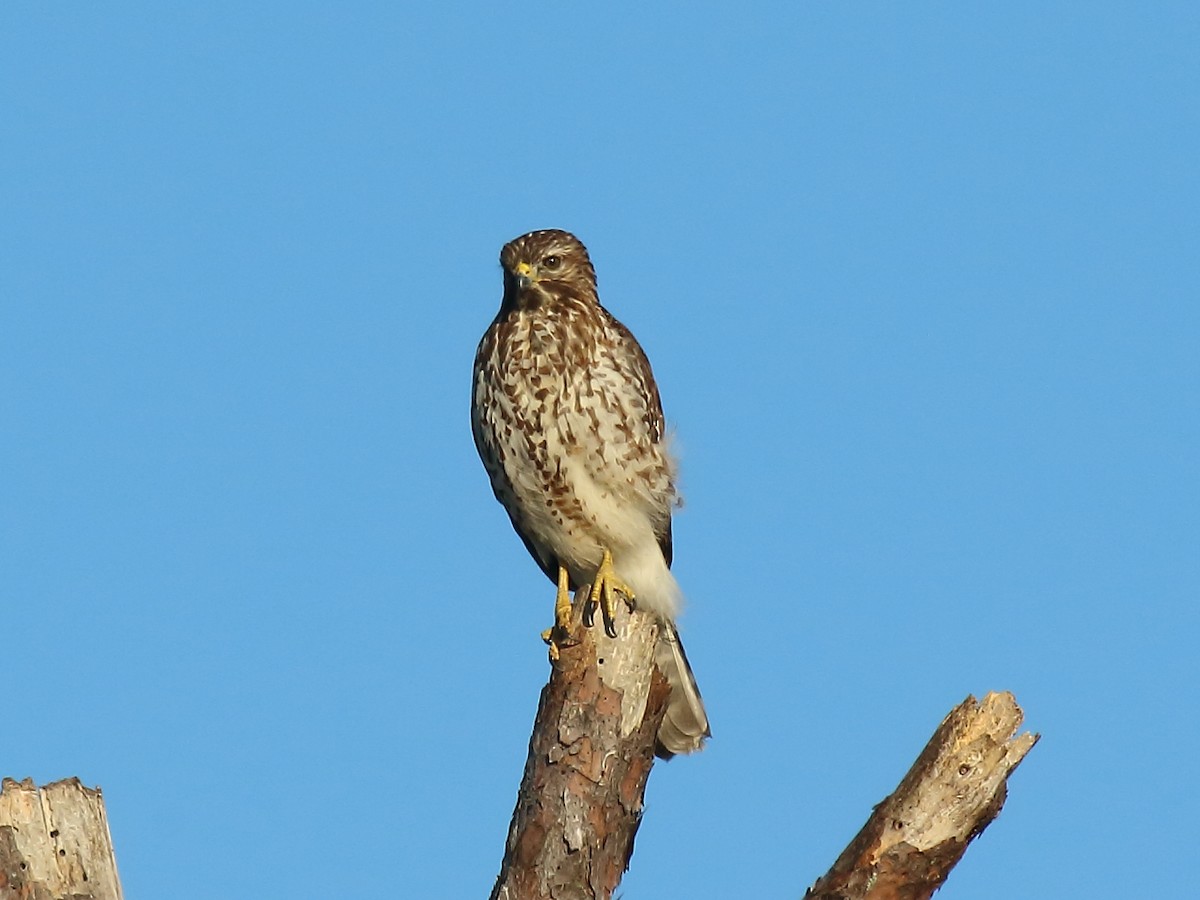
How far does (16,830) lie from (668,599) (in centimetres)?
342

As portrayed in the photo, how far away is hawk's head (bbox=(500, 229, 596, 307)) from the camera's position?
7.65 metres

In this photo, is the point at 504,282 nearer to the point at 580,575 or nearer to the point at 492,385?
the point at 492,385

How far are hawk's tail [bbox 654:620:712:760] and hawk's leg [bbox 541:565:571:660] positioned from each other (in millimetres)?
406

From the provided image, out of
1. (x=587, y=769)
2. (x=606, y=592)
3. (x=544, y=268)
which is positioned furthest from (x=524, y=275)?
(x=587, y=769)

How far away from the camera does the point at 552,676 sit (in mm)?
6121

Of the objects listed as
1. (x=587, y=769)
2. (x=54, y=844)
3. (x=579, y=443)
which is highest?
(x=579, y=443)

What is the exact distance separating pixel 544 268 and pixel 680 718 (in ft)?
6.97

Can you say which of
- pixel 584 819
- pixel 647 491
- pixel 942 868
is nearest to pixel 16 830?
pixel 584 819

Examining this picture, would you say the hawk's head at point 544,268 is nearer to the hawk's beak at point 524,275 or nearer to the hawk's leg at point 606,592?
the hawk's beak at point 524,275

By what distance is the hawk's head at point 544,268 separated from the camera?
765cm

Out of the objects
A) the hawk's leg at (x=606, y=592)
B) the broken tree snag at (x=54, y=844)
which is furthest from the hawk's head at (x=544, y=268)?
the broken tree snag at (x=54, y=844)

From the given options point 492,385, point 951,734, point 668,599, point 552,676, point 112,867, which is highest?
point 492,385

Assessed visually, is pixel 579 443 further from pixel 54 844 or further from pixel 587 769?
pixel 54 844

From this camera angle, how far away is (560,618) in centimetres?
723
